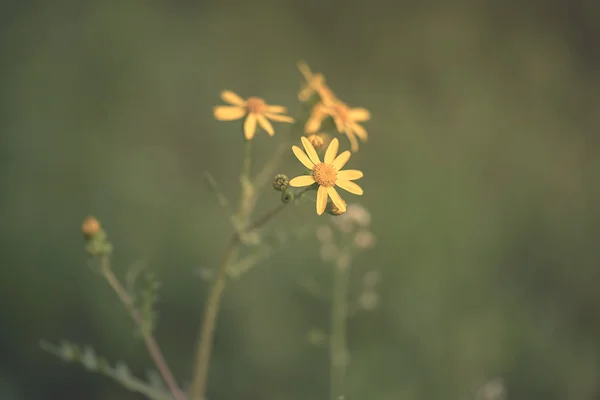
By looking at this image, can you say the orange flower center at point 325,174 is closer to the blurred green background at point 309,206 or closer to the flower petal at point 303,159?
the flower petal at point 303,159

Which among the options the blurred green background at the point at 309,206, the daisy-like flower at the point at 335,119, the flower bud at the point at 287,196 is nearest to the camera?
the flower bud at the point at 287,196

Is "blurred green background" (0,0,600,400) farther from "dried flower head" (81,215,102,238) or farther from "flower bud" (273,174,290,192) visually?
"flower bud" (273,174,290,192)

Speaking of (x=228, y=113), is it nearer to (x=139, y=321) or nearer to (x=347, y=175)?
(x=347, y=175)

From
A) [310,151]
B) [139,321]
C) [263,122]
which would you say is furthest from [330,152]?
[139,321]

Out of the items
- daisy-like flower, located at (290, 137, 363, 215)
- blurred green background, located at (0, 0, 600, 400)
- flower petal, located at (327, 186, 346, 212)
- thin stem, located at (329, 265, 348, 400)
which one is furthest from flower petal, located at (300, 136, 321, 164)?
blurred green background, located at (0, 0, 600, 400)

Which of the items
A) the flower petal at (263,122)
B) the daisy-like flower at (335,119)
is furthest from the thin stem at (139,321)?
the daisy-like flower at (335,119)

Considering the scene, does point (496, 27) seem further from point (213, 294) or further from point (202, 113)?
point (213, 294)

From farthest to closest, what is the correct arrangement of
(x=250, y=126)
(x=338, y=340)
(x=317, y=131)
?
(x=338, y=340)
(x=317, y=131)
(x=250, y=126)
